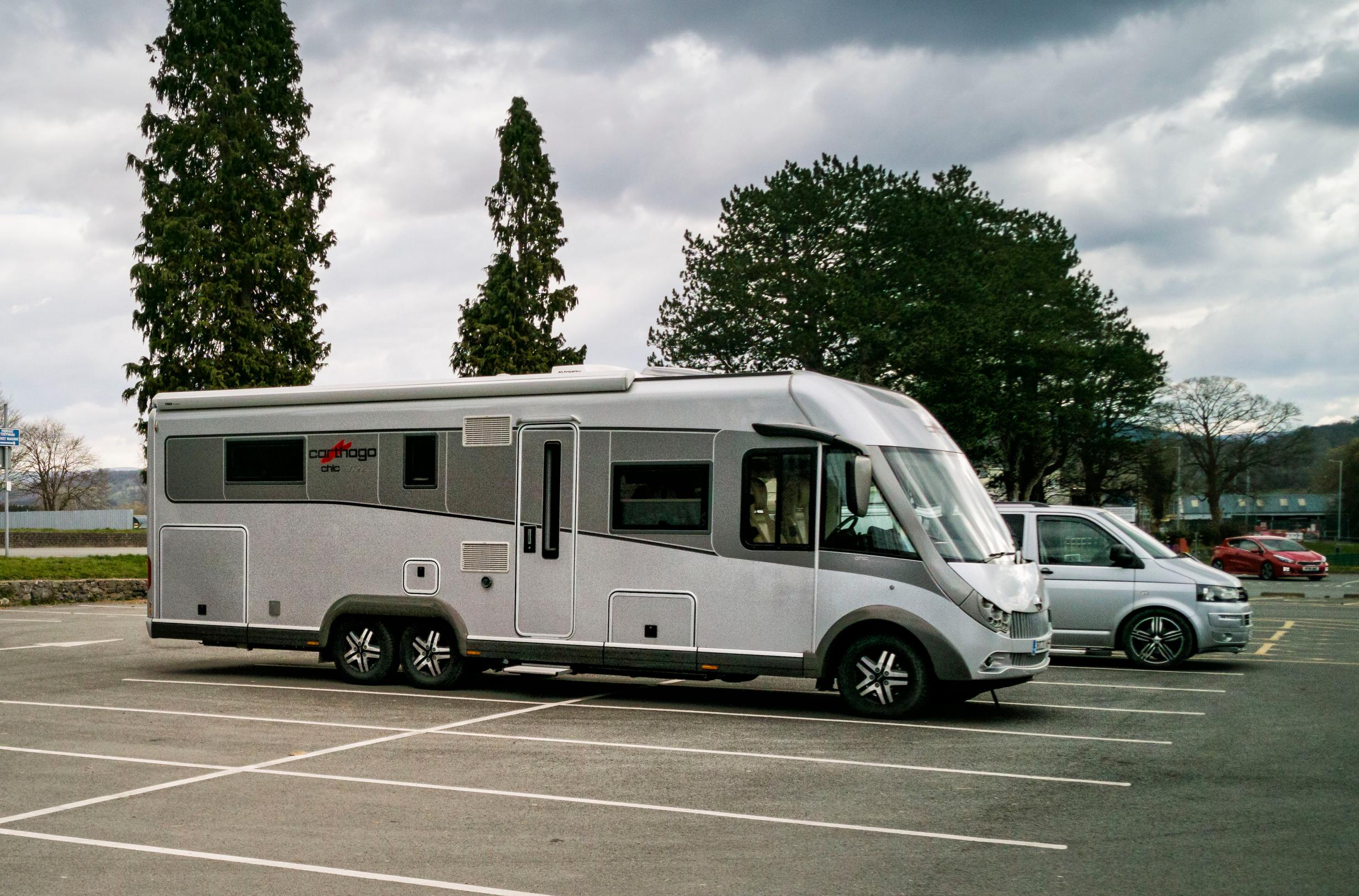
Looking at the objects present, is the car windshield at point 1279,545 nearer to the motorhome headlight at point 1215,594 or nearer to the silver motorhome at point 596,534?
the motorhome headlight at point 1215,594

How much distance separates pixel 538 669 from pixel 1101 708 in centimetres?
527

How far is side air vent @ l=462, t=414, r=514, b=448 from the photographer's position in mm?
12359

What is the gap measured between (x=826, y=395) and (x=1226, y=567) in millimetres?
40209

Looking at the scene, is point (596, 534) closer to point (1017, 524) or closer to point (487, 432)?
point (487, 432)

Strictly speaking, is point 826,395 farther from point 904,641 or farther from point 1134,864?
point 1134,864

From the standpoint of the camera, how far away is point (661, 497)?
1165 cm

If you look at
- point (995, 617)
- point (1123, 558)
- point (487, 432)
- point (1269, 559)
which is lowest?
point (1269, 559)

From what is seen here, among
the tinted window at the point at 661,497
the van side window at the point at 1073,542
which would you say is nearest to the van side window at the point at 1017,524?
the van side window at the point at 1073,542

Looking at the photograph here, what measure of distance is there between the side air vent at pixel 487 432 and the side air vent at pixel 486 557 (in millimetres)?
957

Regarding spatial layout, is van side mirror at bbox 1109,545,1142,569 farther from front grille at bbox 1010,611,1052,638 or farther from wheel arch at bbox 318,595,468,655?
wheel arch at bbox 318,595,468,655

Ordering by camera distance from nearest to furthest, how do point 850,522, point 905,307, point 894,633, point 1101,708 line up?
point 894,633
point 850,522
point 1101,708
point 905,307

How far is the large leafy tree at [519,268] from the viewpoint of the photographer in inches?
1485

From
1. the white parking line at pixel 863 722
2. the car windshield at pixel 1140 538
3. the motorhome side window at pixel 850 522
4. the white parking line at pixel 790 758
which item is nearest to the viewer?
the white parking line at pixel 790 758

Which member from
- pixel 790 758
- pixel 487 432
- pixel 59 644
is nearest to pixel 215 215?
pixel 59 644
